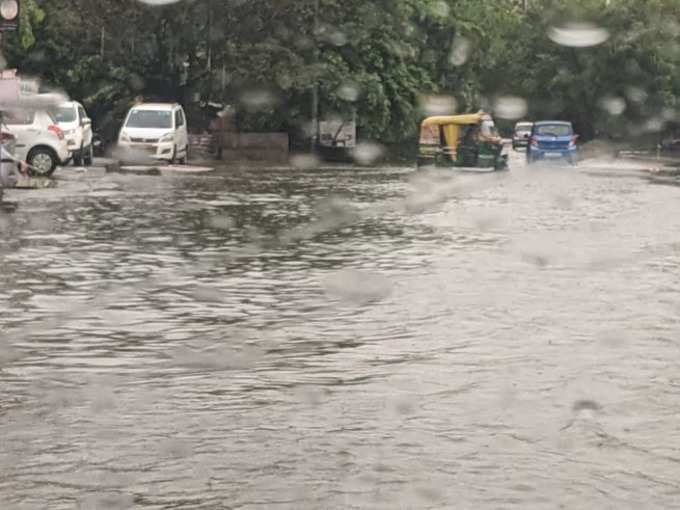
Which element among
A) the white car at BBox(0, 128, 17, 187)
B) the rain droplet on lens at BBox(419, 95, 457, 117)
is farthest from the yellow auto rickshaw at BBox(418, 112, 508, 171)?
the white car at BBox(0, 128, 17, 187)

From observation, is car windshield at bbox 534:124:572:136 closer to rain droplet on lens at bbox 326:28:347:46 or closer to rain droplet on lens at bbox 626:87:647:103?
rain droplet on lens at bbox 326:28:347:46

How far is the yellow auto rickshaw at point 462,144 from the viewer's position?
46344mm

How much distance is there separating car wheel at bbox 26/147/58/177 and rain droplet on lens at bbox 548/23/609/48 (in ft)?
174

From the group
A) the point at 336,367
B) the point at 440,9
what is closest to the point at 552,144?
the point at 440,9

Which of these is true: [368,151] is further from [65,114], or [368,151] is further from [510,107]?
[510,107]

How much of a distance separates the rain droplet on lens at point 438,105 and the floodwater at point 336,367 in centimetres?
3687

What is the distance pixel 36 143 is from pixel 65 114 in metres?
4.18

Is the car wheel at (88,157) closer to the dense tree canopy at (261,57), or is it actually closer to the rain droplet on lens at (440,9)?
the dense tree canopy at (261,57)

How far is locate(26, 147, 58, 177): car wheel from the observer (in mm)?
34656

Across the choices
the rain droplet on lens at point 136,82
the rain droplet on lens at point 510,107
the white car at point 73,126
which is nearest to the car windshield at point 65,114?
the white car at point 73,126

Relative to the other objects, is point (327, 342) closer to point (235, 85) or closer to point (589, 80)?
point (235, 85)

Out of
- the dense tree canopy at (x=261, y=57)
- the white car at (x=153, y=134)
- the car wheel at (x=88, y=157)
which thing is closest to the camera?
the white car at (x=153, y=134)

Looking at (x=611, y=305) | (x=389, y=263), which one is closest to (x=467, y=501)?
(x=611, y=305)

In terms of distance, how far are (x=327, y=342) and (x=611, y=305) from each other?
308 cm
